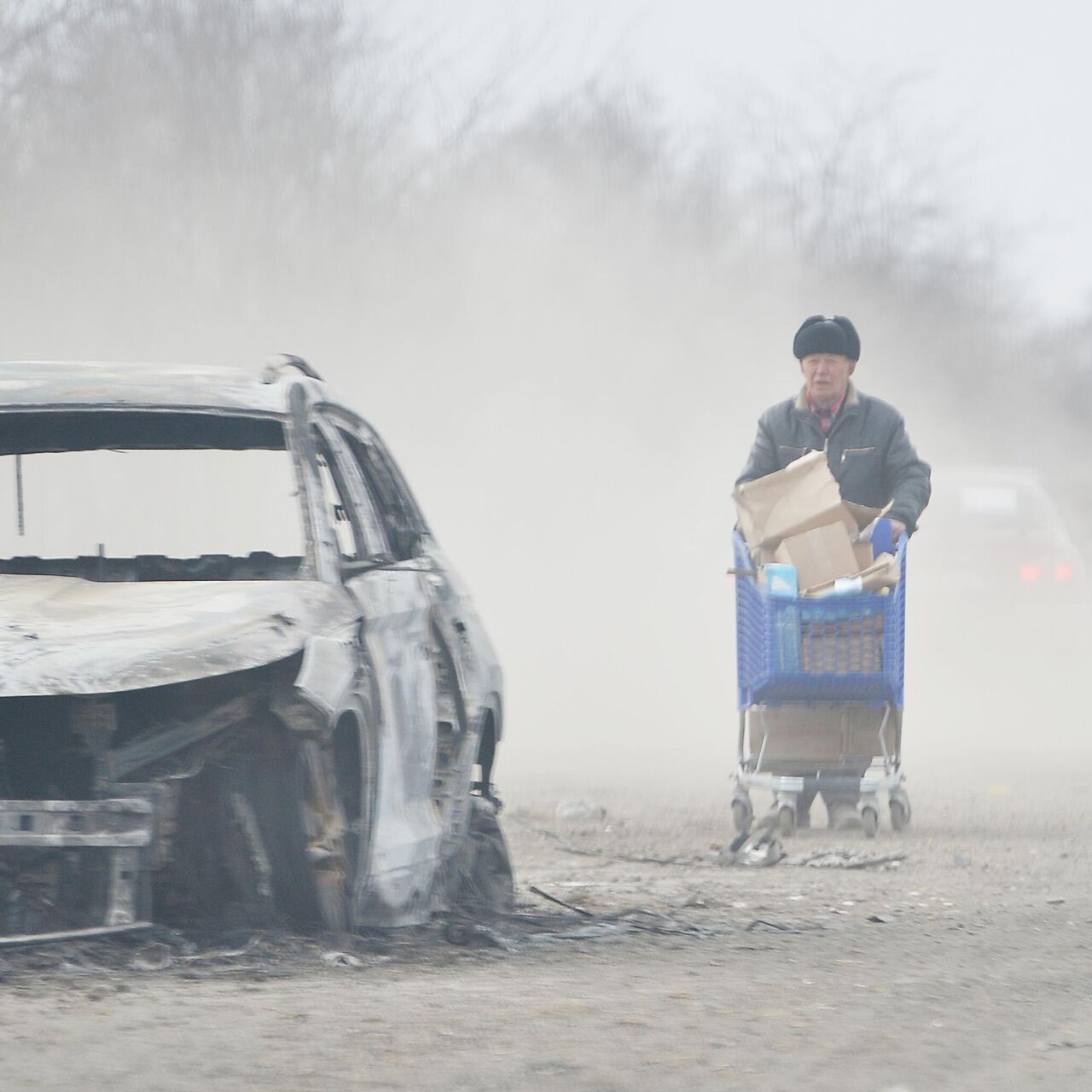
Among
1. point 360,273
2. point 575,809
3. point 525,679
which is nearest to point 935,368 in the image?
point 360,273

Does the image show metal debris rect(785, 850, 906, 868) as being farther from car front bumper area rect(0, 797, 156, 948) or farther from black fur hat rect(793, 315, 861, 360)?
car front bumper area rect(0, 797, 156, 948)

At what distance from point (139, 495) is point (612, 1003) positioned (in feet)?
7.70

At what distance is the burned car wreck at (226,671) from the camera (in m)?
5.00

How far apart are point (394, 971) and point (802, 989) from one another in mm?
961

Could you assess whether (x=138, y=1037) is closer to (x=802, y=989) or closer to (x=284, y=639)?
(x=284, y=639)

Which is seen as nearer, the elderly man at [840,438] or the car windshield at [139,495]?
the car windshield at [139,495]

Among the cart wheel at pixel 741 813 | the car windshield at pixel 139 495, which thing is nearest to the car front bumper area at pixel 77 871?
the car windshield at pixel 139 495

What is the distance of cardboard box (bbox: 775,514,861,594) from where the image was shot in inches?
358

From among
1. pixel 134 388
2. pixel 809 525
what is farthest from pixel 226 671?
pixel 809 525

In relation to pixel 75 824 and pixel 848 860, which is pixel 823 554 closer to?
pixel 848 860

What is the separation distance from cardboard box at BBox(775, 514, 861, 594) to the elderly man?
58 centimetres

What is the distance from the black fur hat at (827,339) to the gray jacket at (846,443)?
0.19 meters

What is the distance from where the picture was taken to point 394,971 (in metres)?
5.43

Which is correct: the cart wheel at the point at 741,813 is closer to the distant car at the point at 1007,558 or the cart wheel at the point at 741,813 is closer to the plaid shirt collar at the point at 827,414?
the plaid shirt collar at the point at 827,414
